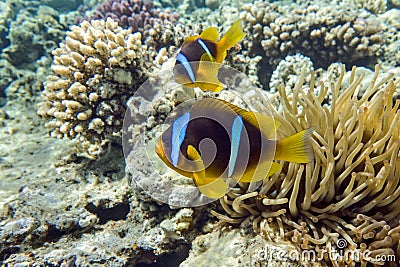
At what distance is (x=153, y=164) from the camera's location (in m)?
2.27

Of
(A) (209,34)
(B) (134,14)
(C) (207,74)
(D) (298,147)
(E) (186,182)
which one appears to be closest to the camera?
(D) (298,147)

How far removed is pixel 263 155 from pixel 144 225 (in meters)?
1.47

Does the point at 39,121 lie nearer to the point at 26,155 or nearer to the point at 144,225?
the point at 26,155

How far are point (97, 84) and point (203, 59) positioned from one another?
123 centimetres

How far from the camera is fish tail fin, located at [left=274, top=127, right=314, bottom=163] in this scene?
1.34 m

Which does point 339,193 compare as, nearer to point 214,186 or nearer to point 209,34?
point 214,186

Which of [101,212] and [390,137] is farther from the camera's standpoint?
[101,212]

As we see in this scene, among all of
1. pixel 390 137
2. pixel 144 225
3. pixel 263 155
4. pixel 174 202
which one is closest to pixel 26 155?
pixel 144 225

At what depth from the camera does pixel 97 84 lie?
296 centimetres

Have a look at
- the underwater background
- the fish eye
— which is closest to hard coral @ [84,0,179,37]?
the underwater background

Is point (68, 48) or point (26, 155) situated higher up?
point (68, 48)

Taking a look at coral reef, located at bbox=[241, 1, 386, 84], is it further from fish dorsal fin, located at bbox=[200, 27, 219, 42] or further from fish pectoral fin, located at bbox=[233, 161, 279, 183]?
fish pectoral fin, located at bbox=[233, 161, 279, 183]

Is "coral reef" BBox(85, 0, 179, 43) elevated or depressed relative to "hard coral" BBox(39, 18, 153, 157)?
elevated
